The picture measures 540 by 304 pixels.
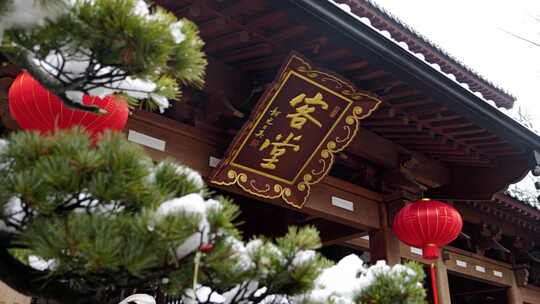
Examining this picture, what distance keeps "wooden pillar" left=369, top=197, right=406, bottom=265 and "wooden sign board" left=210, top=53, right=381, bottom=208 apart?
1.47 meters

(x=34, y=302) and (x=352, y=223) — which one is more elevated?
(x=352, y=223)

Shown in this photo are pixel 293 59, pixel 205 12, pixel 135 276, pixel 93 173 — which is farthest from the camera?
pixel 293 59

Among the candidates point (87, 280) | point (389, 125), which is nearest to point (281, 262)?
point (87, 280)

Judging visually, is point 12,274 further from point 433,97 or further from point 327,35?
point 433,97

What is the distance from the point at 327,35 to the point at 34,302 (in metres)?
3.83

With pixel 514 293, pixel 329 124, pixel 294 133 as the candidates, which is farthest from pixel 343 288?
pixel 514 293

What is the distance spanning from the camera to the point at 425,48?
24.4ft

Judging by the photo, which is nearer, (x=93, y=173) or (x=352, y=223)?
(x=93, y=173)

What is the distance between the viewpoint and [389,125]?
530 cm

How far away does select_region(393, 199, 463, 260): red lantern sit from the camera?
→ 502 cm

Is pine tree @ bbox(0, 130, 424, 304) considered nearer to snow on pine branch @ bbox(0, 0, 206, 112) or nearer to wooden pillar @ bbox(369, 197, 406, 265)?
snow on pine branch @ bbox(0, 0, 206, 112)

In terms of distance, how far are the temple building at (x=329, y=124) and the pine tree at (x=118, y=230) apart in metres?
2.14

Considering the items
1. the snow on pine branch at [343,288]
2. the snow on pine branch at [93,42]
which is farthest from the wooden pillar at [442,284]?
the snow on pine branch at [93,42]

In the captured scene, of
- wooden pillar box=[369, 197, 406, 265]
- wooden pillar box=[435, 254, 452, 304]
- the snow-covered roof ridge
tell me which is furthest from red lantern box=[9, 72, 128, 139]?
wooden pillar box=[435, 254, 452, 304]
